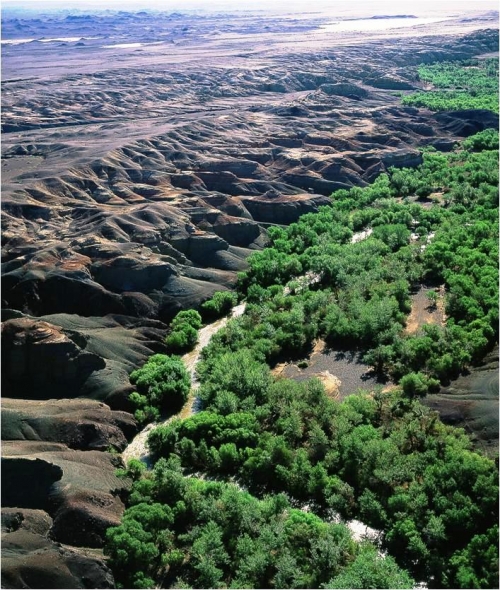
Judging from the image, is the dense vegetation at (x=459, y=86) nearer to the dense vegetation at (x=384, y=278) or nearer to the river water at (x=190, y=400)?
the dense vegetation at (x=384, y=278)

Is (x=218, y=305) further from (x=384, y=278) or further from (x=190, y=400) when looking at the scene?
(x=384, y=278)

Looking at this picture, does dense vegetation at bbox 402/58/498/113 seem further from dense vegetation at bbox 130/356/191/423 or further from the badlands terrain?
dense vegetation at bbox 130/356/191/423

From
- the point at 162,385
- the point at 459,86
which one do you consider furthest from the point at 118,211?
the point at 459,86

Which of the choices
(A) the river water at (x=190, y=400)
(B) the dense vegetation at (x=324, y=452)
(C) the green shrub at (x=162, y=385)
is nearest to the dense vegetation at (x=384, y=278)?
(B) the dense vegetation at (x=324, y=452)

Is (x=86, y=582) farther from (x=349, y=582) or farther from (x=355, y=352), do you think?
(x=355, y=352)

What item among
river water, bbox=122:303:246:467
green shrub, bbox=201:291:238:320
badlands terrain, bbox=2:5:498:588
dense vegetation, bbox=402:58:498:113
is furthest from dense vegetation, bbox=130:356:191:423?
dense vegetation, bbox=402:58:498:113

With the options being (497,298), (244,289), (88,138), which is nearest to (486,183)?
(497,298)
